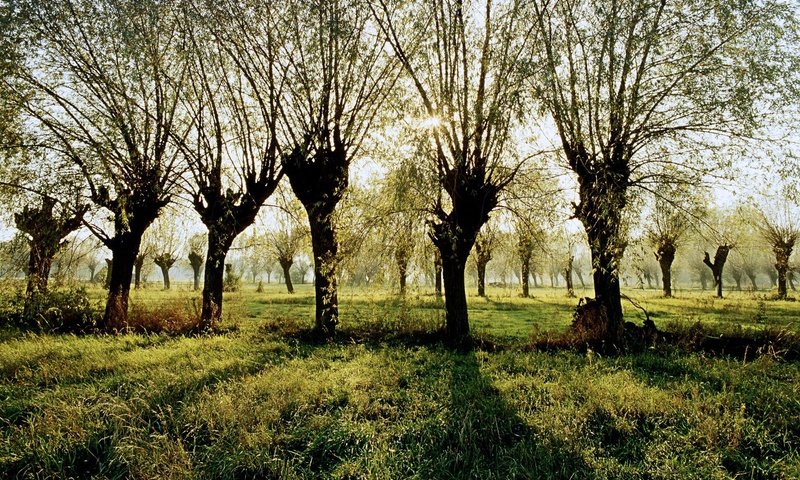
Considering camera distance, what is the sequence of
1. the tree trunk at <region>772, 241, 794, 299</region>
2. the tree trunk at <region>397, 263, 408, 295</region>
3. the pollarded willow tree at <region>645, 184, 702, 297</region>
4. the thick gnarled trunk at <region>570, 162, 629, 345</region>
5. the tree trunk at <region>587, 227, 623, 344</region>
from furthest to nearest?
the tree trunk at <region>772, 241, 794, 299</region>
the tree trunk at <region>397, 263, 408, 295</region>
the pollarded willow tree at <region>645, 184, 702, 297</region>
the tree trunk at <region>587, 227, 623, 344</region>
the thick gnarled trunk at <region>570, 162, 629, 345</region>

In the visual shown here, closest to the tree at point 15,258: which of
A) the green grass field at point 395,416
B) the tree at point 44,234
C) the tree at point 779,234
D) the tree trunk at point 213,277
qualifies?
the tree at point 44,234

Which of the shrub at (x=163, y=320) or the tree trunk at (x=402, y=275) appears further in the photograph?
the shrub at (x=163, y=320)

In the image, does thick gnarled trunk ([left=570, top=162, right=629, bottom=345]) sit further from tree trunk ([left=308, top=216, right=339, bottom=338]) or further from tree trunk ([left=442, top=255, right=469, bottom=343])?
tree trunk ([left=308, top=216, right=339, bottom=338])

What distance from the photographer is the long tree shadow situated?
4.82m

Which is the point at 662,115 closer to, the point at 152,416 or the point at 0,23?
the point at 152,416

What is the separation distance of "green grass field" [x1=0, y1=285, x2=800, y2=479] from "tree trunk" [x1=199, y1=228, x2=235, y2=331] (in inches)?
167

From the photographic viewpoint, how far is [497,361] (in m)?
9.64

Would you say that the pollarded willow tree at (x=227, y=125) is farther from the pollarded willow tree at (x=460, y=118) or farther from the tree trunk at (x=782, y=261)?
the tree trunk at (x=782, y=261)

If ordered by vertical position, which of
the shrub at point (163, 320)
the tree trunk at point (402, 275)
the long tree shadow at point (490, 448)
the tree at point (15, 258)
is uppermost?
the tree at point (15, 258)

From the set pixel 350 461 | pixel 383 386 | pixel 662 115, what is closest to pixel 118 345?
pixel 383 386

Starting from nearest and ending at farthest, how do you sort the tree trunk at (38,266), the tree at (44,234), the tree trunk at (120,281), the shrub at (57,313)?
the tree at (44,234) → the tree trunk at (38,266) → the shrub at (57,313) → the tree trunk at (120,281)

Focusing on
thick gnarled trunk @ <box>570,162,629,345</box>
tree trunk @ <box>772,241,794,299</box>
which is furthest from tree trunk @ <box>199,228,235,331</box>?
tree trunk @ <box>772,241,794,299</box>

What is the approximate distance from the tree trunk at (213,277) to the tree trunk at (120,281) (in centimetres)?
254

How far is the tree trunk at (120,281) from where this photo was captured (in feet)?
46.2
